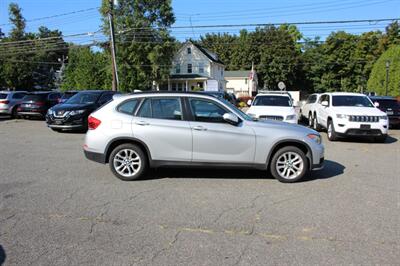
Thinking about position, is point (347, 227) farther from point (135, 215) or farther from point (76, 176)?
point (76, 176)

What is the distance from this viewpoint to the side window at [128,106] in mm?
7586

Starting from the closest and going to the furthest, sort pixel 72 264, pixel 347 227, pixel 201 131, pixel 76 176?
pixel 72 264 < pixel 347 227 < pixel 201 131 < pixel 76 176

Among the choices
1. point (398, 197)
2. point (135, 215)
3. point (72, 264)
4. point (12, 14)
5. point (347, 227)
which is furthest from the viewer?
point (12, 14)

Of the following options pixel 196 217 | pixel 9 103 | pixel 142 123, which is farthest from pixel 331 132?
pixel 9 103

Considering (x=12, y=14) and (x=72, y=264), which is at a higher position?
(x=12, y=14)

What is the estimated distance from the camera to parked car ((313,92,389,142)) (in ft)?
43.6

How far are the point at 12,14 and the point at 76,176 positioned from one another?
79.7 m

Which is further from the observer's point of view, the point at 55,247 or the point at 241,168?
the point at 241,168

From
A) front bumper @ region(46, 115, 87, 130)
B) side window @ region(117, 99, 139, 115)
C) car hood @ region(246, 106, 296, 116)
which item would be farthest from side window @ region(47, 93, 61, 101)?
side window @ region(117, 99, 139, 115)

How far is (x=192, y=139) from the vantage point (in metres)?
7.30

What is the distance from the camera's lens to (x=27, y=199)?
6246mm

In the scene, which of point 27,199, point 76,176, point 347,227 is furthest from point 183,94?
point 347,227

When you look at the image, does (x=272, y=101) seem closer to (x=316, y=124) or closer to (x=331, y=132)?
(x=331, y=132)

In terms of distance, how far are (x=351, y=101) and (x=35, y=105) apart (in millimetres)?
15293
